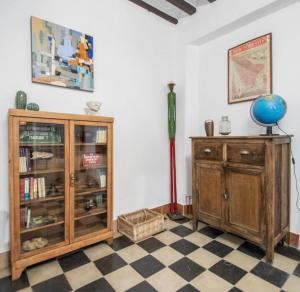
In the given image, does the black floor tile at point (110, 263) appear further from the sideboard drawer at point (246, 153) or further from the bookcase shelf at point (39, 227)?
the sideboard drawer at point (246, 153)

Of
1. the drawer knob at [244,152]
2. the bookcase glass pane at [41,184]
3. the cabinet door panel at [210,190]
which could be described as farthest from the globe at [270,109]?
the bookcase glass pane at [41,184]

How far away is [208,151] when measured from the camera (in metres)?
2.16

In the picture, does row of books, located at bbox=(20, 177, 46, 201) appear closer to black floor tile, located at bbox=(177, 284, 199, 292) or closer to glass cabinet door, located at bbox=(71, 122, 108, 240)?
glass cabinet door, located at bbox=(71, 122, 108, 240)

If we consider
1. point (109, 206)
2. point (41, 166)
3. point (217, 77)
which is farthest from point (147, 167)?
point (217, 77)

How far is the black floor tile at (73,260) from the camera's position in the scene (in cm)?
169

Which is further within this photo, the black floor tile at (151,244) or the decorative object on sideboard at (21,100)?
the black floor tile at (151,244)

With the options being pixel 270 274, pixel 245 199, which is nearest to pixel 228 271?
pixel 270 274

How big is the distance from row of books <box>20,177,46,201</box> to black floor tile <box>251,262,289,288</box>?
186 cm

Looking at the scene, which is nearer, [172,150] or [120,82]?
[120,82]

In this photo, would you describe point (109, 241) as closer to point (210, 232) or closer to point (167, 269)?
point (167, 269)

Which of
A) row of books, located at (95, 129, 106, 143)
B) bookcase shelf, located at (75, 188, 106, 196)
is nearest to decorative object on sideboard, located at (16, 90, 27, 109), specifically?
row of books, located at (95, 129, 106, 143)

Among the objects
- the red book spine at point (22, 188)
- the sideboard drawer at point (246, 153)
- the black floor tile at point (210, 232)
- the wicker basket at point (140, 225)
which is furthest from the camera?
the black floor tile at point (210, 232)

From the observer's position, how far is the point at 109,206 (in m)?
2.02

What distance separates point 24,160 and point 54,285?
0.97m
